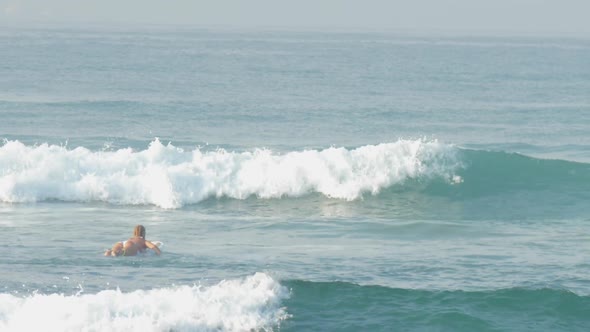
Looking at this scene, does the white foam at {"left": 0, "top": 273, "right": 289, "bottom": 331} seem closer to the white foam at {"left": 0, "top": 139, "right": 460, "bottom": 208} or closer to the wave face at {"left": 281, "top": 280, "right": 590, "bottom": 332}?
the wave face at {"left": 281, "top": 280, "right": 590, "bottom": 332}

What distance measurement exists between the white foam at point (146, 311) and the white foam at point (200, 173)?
9.98 m

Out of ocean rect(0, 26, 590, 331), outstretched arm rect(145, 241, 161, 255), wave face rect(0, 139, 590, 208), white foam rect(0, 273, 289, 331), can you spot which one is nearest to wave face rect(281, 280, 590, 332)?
ocean rect(0, 26, 590, 331)

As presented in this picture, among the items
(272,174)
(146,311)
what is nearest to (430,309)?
(146,311)

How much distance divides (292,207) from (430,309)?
974cm

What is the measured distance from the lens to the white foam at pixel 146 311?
14.0 m

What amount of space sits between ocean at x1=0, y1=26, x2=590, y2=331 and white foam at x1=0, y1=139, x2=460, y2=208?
2.3 inches

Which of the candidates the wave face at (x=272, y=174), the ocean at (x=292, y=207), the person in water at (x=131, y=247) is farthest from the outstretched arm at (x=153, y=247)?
the wave face at (x=272, y=174)

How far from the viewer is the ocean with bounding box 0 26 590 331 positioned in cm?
1523

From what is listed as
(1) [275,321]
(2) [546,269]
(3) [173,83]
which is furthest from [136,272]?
(3) [173,83]

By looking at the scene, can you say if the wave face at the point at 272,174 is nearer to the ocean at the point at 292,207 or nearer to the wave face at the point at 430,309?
the ocean at the point at 292,207

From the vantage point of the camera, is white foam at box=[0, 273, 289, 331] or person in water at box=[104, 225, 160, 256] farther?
person in water at box=[104, 225, 160, 256]

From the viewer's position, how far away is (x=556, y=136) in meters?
36.6

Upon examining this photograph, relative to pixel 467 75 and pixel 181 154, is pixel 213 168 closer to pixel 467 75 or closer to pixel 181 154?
pixel 181 154

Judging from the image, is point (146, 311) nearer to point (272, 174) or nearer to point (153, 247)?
point (153, 247)
